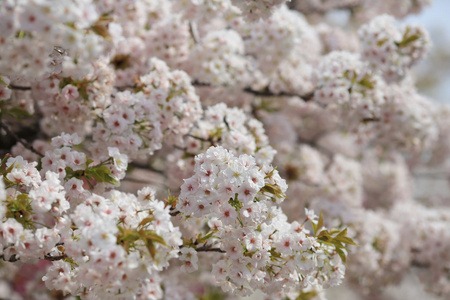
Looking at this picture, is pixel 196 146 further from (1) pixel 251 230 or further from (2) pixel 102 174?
(1) pixel 251 230

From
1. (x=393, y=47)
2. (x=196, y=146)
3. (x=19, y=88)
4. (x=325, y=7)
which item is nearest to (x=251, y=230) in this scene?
(x=196, y=146)

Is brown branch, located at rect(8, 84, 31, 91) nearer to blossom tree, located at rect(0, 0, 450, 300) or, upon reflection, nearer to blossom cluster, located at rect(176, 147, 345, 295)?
blossom tree, located at rect(0, 0, 450, 300)

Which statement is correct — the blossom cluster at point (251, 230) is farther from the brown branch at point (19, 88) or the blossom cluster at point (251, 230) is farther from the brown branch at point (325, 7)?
the brown branch at point (325, 7)

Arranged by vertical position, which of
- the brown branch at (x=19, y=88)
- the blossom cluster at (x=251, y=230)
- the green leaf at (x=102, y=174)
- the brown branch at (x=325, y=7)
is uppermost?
the brown branch at (x=325, y=7)

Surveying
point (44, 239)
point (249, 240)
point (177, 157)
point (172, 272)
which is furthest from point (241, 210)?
point (172, 272)

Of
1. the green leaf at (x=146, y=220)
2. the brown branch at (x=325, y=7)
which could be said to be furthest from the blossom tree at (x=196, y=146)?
the brown branch at (x=325, y=7)

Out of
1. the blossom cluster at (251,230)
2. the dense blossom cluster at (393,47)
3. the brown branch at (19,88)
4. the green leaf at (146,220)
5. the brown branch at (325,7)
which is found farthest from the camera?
the brown branch at (325,7)

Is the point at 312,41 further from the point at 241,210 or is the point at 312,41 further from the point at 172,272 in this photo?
the point at 241,210

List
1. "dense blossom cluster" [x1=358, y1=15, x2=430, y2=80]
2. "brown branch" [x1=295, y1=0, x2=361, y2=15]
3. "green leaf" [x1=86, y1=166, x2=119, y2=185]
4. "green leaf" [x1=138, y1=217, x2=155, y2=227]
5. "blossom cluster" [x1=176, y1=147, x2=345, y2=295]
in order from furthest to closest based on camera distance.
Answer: "brown branch" [x1=295, y1=0, x2=361, y2=15] → "dense blossom cluster" [x1=358, y1=15, x2=430, y2=80] → "green leaf" [x1=86, y1=166, x2=119, y2=185] → "blossom cluster" [x1=176, y1=147, x2=345, y2=295] → "green leaf" [x1=138, y1=217, x2=155, y2=227]

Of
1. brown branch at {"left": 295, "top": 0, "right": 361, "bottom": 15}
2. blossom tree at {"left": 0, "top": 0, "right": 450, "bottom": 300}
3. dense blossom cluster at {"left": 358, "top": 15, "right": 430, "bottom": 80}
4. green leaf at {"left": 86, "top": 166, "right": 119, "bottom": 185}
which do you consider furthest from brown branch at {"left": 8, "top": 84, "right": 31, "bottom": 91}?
brown branch at {"left": 295, "top": 0, "right": 361, "bottom": 15}
